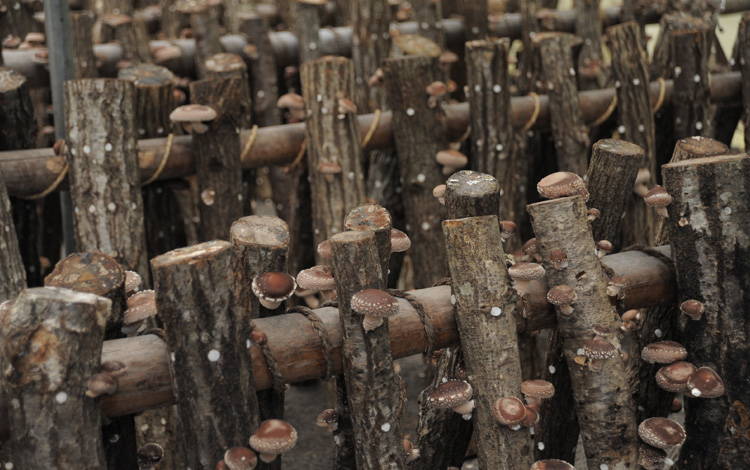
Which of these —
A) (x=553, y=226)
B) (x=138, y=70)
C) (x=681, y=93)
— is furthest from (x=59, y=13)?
(x=681, y=93)

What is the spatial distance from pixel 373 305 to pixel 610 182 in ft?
5.03

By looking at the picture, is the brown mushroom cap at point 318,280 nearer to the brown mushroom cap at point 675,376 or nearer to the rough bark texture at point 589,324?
the rough bark texture at point 589,324

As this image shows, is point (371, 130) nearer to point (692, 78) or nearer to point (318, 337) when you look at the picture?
point (318, 337)

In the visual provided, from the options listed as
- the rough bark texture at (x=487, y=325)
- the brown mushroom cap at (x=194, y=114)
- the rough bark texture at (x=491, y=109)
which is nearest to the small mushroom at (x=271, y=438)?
the rough bark texture at (x=487, y=325)

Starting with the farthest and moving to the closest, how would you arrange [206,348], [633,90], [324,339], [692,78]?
1. [692,78]
2. [633,90]
3. [324,339]
4. [206,348]

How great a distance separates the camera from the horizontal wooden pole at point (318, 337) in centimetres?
259

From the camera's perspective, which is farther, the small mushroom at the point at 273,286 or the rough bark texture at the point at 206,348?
the small mushroom at the point at 273,286

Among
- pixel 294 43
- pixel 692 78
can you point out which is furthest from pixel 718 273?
pixel 294 43

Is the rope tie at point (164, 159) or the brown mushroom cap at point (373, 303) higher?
the rope tie at point (164, 159)

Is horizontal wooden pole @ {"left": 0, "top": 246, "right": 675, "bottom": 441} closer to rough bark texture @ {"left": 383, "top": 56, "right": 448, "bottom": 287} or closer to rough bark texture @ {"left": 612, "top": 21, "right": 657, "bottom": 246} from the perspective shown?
rough bark texture @ {"left": 383, "top": 56, "right": 448, "bottom": 287}

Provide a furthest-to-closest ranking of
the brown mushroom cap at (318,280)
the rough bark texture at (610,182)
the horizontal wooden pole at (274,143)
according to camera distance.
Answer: the horizontal wooden pole at (274,143) < the rough bark texture at (610,182) < the brown mushroom cap at (318,280)

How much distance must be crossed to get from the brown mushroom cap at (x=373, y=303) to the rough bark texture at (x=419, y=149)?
2.57m

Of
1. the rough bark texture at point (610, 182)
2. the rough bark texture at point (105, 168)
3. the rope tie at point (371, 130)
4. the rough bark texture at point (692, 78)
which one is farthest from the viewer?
the rough bark texture at point (692, 78)

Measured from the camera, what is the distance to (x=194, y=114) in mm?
4520
